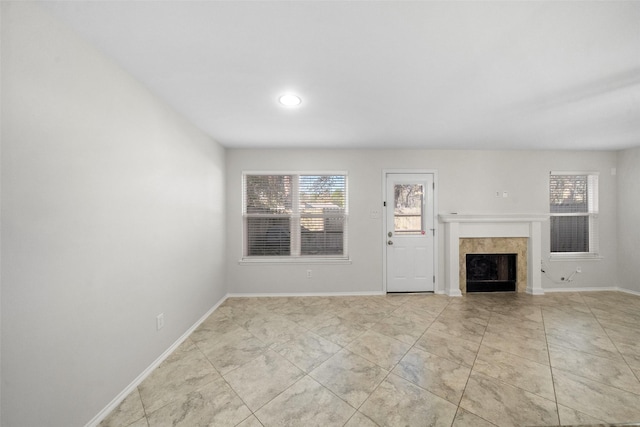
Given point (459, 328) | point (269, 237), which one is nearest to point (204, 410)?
point (269, 237)

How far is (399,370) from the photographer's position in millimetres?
1879

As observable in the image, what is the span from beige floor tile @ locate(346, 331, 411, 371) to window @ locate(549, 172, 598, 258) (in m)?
3.67

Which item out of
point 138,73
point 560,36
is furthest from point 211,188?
point 560,36

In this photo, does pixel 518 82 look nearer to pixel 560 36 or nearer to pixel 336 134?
pixel 560 36

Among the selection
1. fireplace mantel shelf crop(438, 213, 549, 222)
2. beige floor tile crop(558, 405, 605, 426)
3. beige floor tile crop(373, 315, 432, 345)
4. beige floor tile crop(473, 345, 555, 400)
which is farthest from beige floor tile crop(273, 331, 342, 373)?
fireplace mantel shelf crop(438, 213, 549, 222)

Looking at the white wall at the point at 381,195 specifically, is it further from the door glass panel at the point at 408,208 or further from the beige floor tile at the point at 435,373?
the beige floor tile at the point at 435,373

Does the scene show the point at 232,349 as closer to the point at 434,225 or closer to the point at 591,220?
the point at 434,225

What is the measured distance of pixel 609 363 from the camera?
1.96m

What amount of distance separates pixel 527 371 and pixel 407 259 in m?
1.95

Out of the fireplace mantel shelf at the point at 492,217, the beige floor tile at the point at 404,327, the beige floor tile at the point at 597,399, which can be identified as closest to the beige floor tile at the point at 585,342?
the beige floor tile at the point at 597,399

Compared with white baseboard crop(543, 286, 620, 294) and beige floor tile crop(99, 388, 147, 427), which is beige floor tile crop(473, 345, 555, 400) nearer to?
beige floor tile crop(99, 388, 147, 427)

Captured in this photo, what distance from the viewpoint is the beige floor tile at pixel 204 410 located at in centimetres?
143

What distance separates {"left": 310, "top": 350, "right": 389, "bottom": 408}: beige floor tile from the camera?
5.37 feet

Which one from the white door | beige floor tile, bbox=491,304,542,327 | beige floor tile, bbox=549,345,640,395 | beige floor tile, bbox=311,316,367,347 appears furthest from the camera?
the white door
